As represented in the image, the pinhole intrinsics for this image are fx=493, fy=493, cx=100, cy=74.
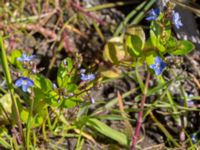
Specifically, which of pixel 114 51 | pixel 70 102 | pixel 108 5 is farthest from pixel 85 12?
pixel 70 102

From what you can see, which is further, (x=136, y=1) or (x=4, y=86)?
(x=136, y=1)

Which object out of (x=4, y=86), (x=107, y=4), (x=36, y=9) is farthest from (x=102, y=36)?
(x=4, y=86)

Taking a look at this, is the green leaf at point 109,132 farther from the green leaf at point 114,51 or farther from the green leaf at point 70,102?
the green leaf at point 114,51

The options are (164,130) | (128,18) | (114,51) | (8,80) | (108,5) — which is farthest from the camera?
(108,5)

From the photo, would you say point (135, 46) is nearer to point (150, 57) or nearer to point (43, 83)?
point (150, 57)

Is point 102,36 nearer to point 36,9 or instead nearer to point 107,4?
point 107,4

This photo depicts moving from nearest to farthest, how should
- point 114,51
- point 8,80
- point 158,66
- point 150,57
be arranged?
1. point 8,80
2. point 158,66
3. point 150,57
4. point 114,51

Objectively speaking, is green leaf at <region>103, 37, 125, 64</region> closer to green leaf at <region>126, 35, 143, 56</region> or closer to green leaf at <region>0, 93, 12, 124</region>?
green leaf at <region>126, 35, 143, 56</region>
